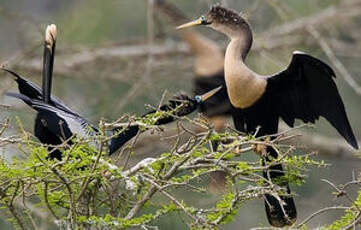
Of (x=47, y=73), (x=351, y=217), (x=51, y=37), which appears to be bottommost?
(x=351, y=217)

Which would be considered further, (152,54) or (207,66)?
(152,54)

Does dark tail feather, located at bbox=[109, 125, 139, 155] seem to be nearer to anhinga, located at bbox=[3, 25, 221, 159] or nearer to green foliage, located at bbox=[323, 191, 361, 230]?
anhinga, located at bbox=[3, 25, 221, 159]

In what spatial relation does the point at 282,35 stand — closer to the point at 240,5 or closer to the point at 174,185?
the point at 240,5

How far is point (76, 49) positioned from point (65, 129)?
2.62 metres

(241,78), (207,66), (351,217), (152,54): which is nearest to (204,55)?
(207,66)

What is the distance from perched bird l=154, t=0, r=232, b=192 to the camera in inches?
175

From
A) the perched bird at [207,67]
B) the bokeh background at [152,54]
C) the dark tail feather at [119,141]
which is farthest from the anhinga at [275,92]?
the bokeh background at [152,54]

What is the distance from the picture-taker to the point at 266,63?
5180 mm

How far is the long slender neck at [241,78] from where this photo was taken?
3000mm

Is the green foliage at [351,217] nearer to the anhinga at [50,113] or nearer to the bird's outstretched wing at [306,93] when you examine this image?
the bird's outstretched wing at [306,93]

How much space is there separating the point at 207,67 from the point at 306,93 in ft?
6.03

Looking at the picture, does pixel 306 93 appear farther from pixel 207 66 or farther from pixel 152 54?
pixel 152 54

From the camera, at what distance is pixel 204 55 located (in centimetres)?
511

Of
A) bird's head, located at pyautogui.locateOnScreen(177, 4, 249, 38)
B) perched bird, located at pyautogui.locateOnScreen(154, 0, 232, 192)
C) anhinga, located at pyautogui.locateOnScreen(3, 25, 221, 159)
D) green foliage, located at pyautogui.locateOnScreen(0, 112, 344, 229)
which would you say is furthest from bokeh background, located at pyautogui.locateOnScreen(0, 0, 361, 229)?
green foliage, located at pyautogui.locateOnScreen(0, 112, 344, 229)
